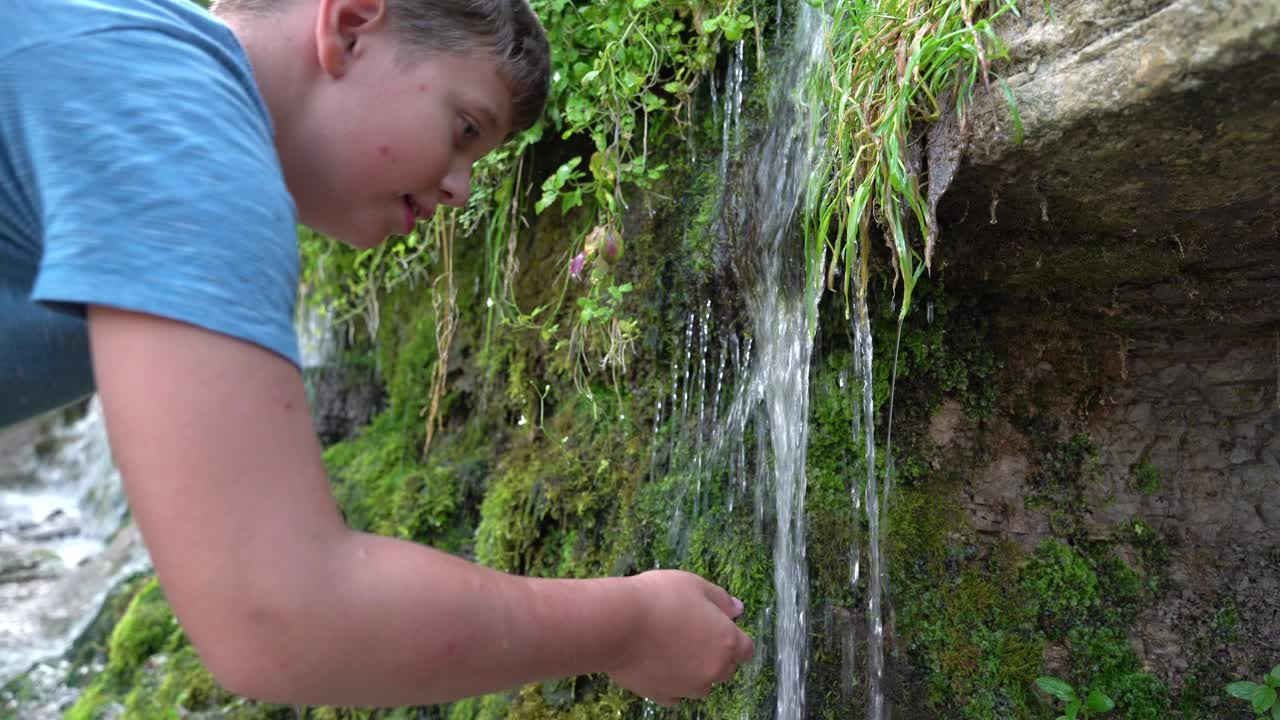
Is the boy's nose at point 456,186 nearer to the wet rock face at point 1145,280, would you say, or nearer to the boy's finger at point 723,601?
the boy's finger at point 723,601

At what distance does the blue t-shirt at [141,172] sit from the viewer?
2.43 ft

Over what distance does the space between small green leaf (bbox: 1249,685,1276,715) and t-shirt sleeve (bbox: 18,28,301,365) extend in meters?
2.33

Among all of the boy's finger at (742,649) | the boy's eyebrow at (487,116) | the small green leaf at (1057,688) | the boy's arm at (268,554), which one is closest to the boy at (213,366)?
the boy's arm at (268,554)

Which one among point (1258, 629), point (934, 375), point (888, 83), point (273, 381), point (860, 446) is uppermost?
point (888, 83)

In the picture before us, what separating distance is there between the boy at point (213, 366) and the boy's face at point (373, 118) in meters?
0.16

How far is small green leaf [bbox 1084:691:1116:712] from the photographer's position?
2256 millimetres

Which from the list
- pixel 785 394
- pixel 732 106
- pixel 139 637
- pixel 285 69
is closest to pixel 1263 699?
pixel 785 394

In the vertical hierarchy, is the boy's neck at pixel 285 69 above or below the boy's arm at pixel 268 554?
above

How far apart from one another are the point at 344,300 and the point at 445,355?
3.04 feet

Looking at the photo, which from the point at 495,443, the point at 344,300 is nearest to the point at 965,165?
the point at 495,443

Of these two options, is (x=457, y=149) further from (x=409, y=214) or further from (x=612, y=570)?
(x=612, y=570)

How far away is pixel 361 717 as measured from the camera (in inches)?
122

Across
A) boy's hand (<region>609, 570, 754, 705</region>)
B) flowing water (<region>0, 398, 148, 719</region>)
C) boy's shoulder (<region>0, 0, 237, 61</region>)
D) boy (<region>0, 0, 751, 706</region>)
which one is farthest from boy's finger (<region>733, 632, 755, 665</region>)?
flowing water (<region>0, 398, 148, 719</region>)

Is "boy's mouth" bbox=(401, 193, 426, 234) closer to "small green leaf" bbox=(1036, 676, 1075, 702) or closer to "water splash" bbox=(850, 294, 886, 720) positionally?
"water splash" bbox=(850, 294, 886, 720)
